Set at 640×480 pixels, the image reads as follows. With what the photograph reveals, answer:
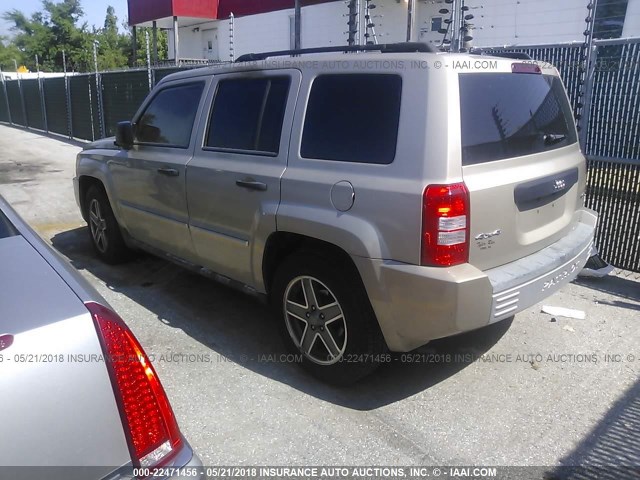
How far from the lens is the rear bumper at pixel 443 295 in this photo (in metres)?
2.71

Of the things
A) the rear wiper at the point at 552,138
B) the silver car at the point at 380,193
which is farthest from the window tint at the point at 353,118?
the rear wiper at the point at 552,138

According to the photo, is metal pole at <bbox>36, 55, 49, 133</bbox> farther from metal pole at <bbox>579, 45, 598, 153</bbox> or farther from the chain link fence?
metal pole at <bbox>579, 45, 598, 153</bbox>

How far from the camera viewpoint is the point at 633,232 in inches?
203

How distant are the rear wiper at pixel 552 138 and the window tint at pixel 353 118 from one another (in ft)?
3.74

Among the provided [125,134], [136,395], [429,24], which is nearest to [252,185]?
[125,134]

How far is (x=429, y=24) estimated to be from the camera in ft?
57.6

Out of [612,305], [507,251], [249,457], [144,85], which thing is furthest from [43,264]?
[144,85]

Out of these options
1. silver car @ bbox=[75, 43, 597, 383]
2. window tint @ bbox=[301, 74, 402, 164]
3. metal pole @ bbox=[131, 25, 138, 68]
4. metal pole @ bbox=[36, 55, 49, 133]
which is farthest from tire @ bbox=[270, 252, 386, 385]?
metal pole @ bbox=[36, 55, 49, 133]

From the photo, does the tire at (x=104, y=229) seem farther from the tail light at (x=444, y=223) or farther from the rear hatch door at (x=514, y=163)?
the rear hatch door at (x=514, y=163)

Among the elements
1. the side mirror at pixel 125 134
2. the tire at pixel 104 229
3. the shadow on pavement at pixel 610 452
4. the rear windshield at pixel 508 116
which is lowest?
the shadow on pavement at pixel 610 452

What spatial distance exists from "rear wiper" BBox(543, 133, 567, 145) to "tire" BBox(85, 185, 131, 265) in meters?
3.97

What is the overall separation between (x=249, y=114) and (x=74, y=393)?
2.61 metres

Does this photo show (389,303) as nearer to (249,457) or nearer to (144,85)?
(249,457)

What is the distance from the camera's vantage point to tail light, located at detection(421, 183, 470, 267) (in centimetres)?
268
